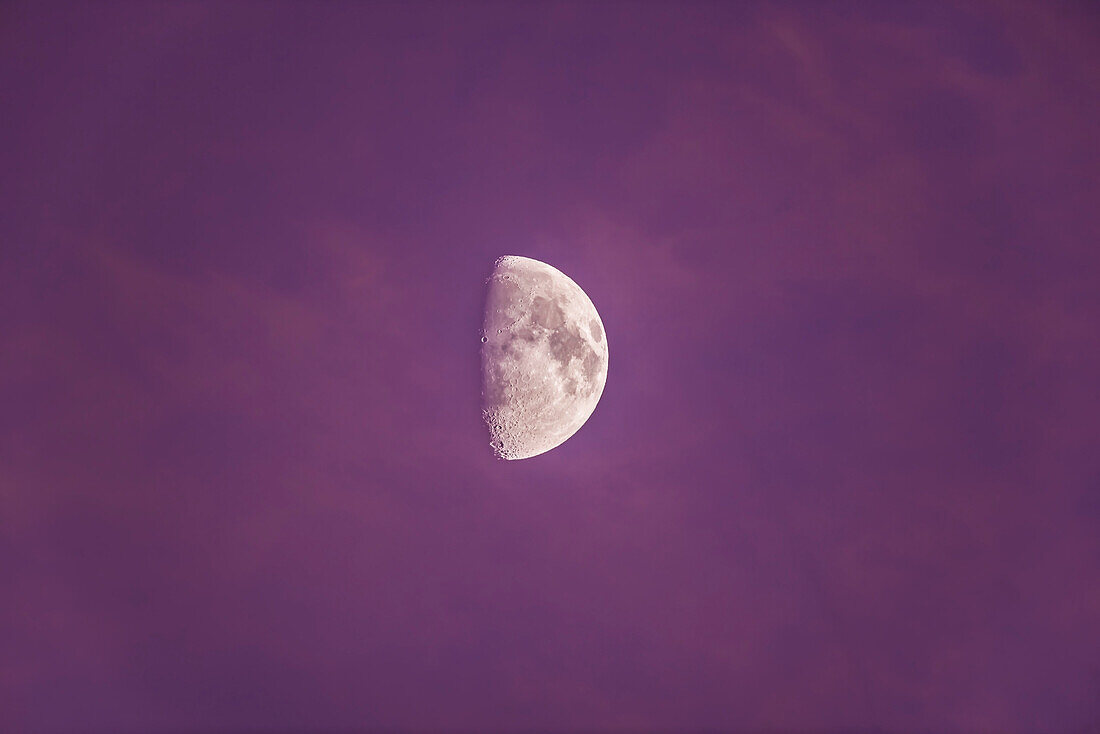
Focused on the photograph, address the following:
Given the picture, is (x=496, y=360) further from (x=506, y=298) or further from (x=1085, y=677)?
(x=1085, y=677)

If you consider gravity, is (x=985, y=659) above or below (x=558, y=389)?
below

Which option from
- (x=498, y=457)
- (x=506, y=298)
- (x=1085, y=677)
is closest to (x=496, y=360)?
(x=506, y=298)

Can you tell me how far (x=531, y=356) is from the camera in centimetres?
272

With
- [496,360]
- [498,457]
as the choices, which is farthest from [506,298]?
[498,457]

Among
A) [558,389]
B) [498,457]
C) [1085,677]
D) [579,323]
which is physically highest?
[579,323]

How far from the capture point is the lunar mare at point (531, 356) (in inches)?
107

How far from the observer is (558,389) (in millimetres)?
2762

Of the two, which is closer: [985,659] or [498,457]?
[498,457]

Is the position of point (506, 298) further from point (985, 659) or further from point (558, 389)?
point (985, 659)

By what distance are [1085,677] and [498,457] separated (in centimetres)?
378

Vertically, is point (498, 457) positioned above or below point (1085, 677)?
above

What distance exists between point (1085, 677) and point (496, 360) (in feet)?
13.2

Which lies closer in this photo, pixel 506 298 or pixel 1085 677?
pixel 506 298

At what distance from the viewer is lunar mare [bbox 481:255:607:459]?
8.91 feet
